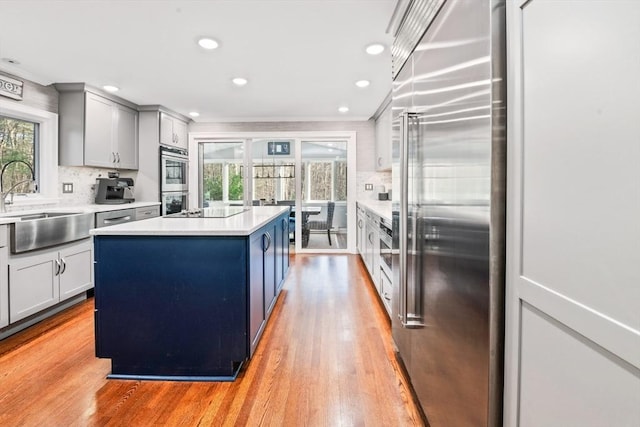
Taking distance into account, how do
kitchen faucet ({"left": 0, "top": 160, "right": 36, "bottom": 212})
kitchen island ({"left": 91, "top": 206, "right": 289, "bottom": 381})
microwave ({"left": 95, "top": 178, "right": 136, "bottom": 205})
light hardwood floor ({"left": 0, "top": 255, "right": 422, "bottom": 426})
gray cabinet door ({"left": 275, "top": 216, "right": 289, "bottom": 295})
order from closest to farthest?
light hardwood floor ({"left": 0, "top": 255, "right": 422, "bottom": 426})
kitchen island ({"left": 91, "top": 206, "right": 289, "bottom": 381})
kitchen faucet ({"left": 0, "top": 160, "right": 36, "bottom": 212})
gray cabinet door ({"left": 275, "top": 216, "right": 289, "bottom": 295})
microwave ({"left": 95, "top": 178, "right": 136, "bottom": 205})

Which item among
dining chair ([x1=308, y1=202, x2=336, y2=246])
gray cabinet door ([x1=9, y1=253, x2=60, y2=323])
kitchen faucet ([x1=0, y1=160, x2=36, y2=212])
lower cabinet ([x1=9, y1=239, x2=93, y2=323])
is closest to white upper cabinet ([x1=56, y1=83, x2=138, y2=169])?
kitchen faucet ([x1=0, y1=160, x2=36, y2=212])

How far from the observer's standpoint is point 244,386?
1899 millimetres

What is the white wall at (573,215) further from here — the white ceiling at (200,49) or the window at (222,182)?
the window at (222,182)

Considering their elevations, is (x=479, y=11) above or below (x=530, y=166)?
above

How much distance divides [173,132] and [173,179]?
73 centimetres

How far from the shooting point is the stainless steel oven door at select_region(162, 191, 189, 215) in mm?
5047

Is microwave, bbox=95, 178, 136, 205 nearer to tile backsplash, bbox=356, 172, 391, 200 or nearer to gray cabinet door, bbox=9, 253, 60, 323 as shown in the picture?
gray cabinet door, bbox=9, 253, 60, 323

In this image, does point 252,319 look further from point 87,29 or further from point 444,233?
point 87,29

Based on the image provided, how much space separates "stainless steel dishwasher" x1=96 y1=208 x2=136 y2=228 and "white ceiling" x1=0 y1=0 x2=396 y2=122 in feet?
4.67

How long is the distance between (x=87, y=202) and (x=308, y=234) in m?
3.22

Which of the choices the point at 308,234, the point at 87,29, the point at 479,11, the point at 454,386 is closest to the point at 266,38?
the point at 87,29

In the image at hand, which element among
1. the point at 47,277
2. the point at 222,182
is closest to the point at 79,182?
the point at 47,277

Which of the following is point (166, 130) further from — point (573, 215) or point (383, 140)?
point (573, 215)

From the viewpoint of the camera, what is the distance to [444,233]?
1.31 meters
